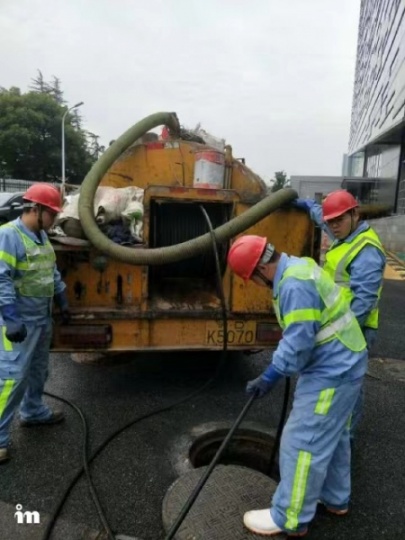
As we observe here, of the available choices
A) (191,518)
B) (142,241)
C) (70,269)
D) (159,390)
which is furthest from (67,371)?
(191,518)

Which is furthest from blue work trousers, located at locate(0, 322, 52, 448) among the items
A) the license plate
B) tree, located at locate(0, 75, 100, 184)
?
tree, located at locate(0, 75, 100, 184)

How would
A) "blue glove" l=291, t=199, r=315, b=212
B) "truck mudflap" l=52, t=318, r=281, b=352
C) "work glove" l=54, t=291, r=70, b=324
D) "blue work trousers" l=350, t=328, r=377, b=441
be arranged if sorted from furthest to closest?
"blue glove" l=291, t=199, r=315, b=212
"truck mudflap" l=52, t=318, r=281, b=352
"work glove" l=54, t=291, r=70, b=324
"blue work trousers" l=350, t=328, r=377, b=441

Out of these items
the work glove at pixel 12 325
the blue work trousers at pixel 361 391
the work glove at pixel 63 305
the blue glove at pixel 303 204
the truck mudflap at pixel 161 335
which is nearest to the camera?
the work glove at pixel 12 325

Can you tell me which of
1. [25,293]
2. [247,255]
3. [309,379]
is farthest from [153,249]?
[309,379]

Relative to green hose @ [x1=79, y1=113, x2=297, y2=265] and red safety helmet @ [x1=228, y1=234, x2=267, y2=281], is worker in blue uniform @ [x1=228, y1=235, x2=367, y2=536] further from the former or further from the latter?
green hose @ [x1=79, y1=113, x2=297, y2=265]

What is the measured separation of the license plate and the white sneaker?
157 centimetres

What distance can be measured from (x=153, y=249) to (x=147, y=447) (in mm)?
1414

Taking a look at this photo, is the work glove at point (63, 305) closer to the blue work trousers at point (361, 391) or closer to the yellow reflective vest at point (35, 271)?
the yellow reflective vest at point (35, 271)

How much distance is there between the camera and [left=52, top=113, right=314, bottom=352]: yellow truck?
3.39 metres

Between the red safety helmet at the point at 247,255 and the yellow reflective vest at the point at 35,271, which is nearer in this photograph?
the red safety helmet at the point at 247,255

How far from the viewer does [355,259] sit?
290cm

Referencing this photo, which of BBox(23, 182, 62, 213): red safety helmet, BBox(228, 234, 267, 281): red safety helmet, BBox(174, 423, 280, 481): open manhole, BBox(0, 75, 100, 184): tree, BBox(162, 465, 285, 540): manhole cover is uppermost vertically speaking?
BBox(0, 75, 100, 184): tree

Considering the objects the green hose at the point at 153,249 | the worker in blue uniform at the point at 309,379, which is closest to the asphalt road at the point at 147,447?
the worker in blue uniform at the point at 309,379

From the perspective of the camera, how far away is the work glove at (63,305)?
11.0ft
